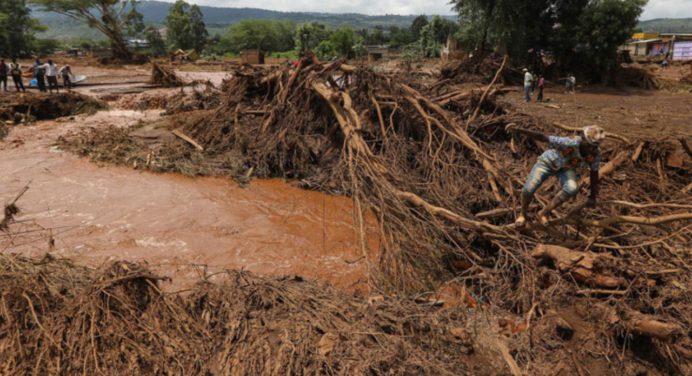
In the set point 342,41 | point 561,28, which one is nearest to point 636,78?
point 561,28

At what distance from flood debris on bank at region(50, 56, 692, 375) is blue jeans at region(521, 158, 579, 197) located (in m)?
0.23

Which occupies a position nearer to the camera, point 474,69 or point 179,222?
point 179,222

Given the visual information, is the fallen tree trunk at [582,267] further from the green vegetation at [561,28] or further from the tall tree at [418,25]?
the tall tree at [418,25]

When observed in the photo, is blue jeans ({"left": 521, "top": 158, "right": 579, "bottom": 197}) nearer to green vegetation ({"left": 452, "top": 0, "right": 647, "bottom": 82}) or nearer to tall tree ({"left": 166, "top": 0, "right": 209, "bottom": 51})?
green vegetation ({"left": 452, "top": 0, "right": 647, "bottom": 82})

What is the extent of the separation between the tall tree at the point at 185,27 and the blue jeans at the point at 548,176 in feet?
156

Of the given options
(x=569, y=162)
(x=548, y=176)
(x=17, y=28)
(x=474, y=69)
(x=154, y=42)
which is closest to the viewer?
(x=569, y=162)

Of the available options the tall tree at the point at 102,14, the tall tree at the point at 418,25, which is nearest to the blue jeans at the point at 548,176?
the tall tree at the point at 102,14

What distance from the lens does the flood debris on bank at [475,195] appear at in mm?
3445

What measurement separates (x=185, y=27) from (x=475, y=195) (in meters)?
46.6

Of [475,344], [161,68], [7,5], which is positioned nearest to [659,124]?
[475,344]

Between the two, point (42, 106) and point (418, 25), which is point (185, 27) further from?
point (418, 25)

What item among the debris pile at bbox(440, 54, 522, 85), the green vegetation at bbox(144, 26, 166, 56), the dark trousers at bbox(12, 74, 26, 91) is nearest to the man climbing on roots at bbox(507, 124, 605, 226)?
the debris pile at bbox(440, 54, 522, 85)

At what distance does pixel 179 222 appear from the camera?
19.8 feet

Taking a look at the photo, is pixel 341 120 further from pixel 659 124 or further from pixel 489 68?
pixel 489 68
